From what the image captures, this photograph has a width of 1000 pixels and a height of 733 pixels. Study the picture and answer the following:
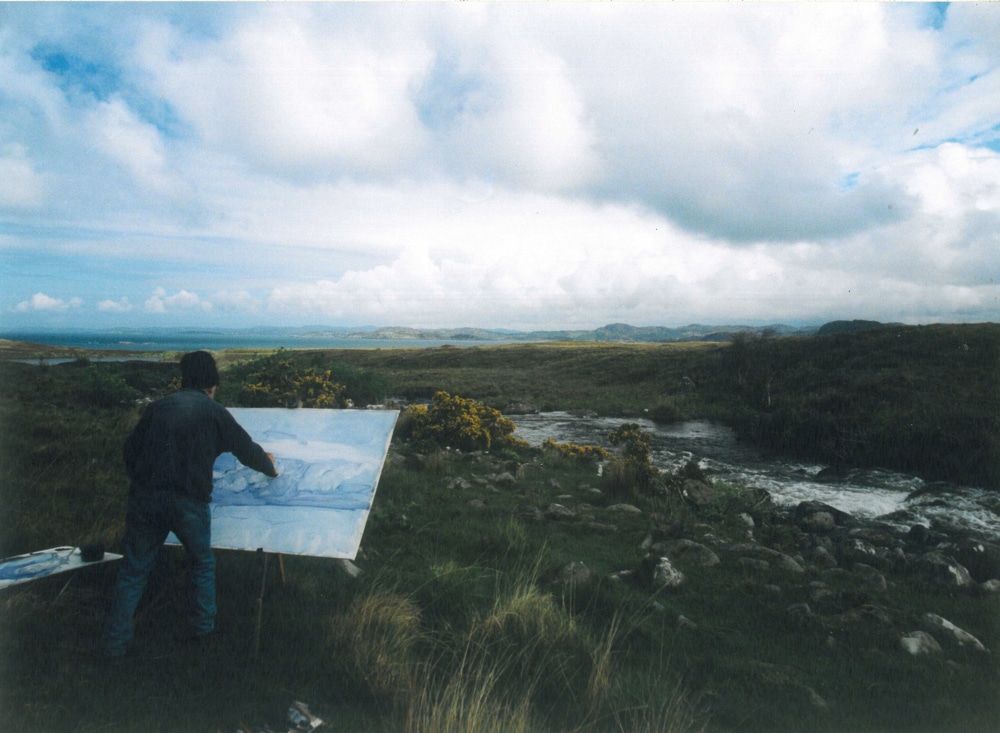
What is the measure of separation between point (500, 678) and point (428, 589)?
4.00 ft

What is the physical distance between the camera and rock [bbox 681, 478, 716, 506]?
26.7 feet

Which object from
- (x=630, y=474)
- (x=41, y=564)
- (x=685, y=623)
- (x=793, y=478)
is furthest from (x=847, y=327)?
(x=41, y=564)

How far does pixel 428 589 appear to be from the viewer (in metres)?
4.61

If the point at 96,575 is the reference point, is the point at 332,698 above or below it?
below

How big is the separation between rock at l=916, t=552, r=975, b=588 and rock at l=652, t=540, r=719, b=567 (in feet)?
7.36

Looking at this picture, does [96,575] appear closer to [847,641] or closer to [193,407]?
[193,407]

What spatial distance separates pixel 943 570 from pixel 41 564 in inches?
335

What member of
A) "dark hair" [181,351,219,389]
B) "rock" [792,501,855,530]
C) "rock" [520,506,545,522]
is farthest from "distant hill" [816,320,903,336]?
"dark hair" [181,351,219,389]

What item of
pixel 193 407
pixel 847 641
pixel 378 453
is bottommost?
pixel 847 641

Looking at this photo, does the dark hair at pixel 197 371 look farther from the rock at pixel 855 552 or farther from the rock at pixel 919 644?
the rock at pixel 855 552

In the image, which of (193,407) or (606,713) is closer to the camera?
(606,713)

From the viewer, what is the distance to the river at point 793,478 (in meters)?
8.23

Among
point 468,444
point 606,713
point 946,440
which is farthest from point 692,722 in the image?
point 946,440

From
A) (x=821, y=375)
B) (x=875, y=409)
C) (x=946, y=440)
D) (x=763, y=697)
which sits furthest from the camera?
(x=821, y=375)
